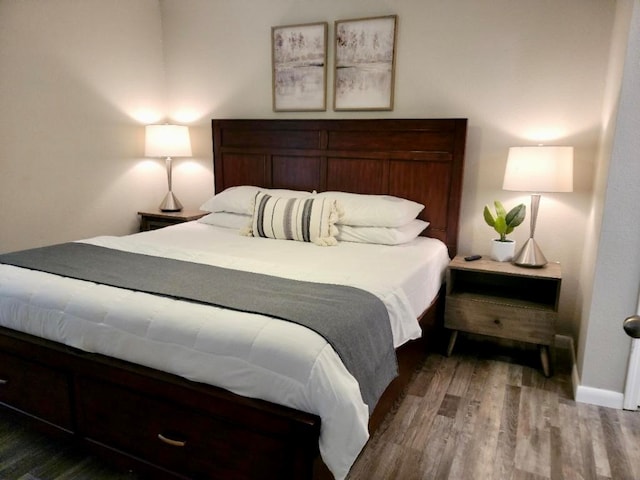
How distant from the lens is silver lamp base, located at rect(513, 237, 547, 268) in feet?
8.99

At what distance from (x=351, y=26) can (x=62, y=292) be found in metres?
2.61

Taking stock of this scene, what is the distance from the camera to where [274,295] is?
5.82 ft

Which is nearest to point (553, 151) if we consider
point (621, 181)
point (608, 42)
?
point (621, 181)

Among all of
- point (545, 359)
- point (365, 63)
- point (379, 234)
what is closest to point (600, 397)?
point (545, 359)

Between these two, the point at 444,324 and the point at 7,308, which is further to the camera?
the point at 444,324

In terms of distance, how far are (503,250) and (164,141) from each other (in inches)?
109

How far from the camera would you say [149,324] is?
5.40 feet

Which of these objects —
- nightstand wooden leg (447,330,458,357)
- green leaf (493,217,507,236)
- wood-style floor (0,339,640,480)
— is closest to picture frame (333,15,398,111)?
green leaf (493,217,507,236)

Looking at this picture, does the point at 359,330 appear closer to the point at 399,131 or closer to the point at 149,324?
the point at 149,324

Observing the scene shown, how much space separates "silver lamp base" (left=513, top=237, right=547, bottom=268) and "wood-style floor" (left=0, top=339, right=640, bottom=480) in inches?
26.3

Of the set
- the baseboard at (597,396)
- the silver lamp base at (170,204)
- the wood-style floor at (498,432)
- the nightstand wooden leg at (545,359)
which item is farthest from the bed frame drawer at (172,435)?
the silver lamp base at (170,204)

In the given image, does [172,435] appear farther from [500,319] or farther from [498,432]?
[500,319]

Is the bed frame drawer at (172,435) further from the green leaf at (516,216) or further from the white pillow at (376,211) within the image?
the green leaf at (516,216)

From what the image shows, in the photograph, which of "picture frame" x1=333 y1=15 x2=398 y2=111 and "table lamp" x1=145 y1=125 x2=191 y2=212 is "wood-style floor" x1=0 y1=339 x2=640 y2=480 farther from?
"table lamp" x1=145 y1=125 x2=191 y2=212
